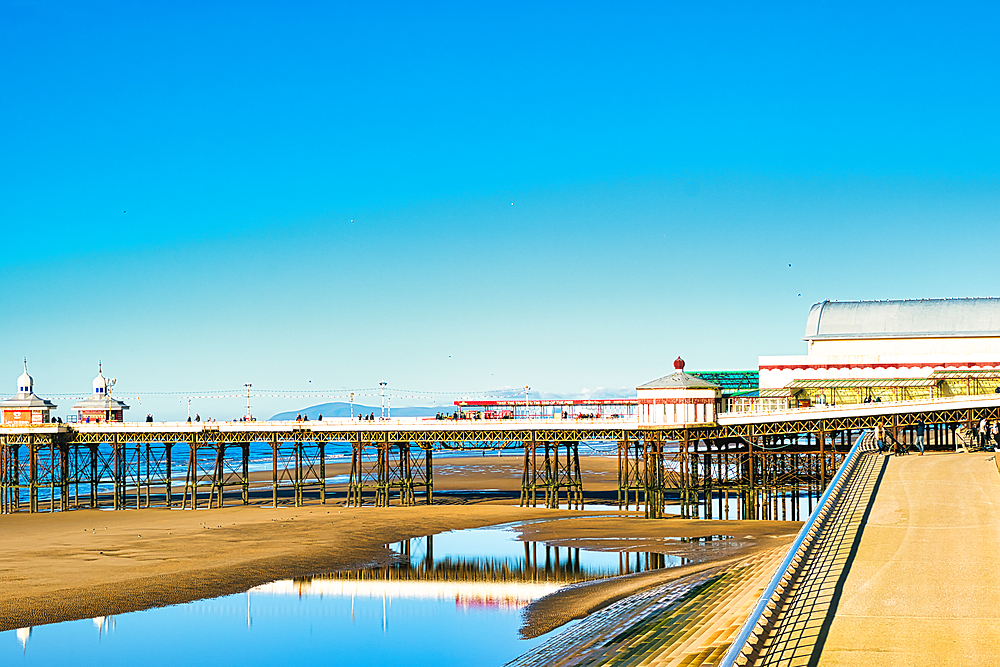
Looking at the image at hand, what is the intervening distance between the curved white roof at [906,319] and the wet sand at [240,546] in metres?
21.0

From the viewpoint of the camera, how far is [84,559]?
35.5m

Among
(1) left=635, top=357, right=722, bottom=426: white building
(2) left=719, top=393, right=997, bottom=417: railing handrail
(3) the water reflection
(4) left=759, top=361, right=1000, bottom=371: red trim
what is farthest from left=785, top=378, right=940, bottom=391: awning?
(3) the water reflection

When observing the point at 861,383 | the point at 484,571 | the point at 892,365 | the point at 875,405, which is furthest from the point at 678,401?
the point at 484,571

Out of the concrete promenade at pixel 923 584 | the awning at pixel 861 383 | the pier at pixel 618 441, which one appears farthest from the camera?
the awning at pixel 861 383

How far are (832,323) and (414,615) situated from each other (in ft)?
141

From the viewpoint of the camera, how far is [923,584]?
16.6 m

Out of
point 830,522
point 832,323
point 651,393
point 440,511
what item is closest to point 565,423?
point 651,393

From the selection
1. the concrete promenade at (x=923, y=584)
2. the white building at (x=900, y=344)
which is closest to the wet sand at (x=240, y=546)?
the concrete promenade at (x=923, y=584)

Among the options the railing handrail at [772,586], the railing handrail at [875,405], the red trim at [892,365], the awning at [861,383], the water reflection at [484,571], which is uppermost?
the red trim at [892,365]

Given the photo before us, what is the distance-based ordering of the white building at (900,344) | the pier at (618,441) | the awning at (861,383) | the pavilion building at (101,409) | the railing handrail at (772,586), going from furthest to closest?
1. the pavilion building at (101,409)
2. the white building at (900,344)
3. the awning at (861,383)
4. the pier at (618,441)
5. the railing handrail at (772,586)

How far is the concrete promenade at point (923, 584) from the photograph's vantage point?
13266 mm

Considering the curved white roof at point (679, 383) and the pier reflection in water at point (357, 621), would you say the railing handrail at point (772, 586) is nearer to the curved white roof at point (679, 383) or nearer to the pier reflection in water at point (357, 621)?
the pier reflection in water at point (357, 621)

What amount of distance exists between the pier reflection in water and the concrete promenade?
8183 millimetres

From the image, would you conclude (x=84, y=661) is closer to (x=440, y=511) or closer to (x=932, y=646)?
(x=932, y=646)
